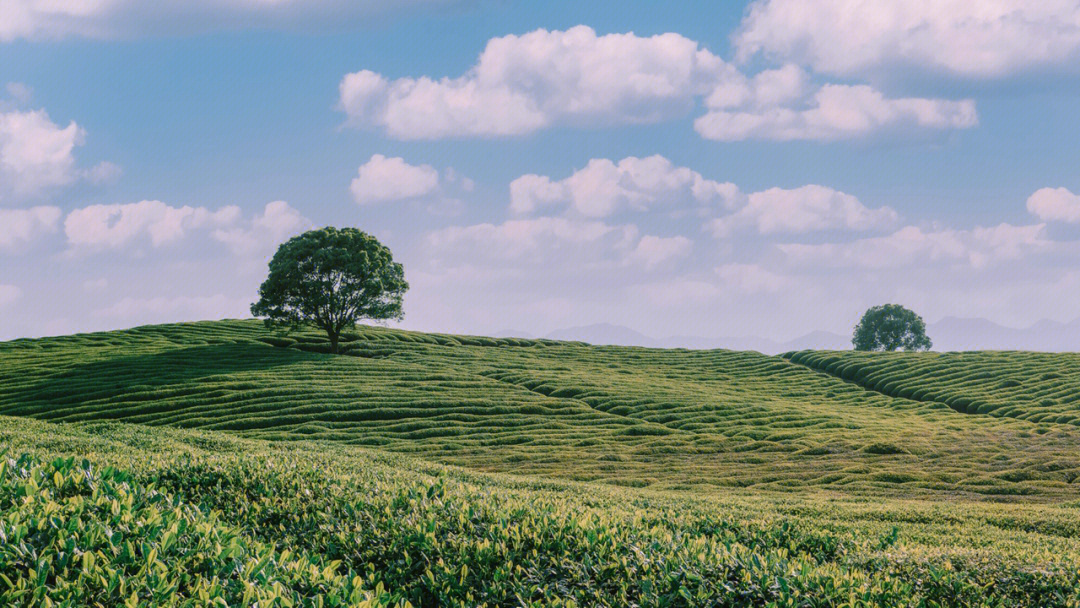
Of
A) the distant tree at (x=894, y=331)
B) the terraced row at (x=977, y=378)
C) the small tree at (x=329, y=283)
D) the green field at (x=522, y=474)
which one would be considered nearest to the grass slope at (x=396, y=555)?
the green field at (x=522, y=474)

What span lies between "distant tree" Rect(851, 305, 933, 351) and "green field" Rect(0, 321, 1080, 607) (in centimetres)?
3709

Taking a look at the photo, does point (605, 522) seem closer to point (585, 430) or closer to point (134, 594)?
point (134, 594)

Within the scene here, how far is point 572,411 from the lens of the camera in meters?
47.3

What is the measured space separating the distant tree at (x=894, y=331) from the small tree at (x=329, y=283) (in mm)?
77072

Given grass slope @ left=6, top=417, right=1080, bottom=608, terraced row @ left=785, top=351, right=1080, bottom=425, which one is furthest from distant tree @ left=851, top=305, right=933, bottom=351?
grass slope @ left=6, top=417, right=1080, bottom=608

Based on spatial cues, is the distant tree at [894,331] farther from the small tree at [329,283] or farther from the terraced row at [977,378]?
the small tree at [329,283]

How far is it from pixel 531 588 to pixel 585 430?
34.5 metres

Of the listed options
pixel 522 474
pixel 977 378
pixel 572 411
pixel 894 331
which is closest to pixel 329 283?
pixel 572 411

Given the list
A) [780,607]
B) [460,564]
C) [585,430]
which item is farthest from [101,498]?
[585,430]

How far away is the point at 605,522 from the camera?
10.5 m

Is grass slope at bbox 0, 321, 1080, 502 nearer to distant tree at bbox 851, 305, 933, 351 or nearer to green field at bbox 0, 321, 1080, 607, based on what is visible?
green field at bbox 0, 321, 1080, 607

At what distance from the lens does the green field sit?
8.02m

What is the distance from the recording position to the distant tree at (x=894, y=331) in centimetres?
11138

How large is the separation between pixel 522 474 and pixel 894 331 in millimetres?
96095
